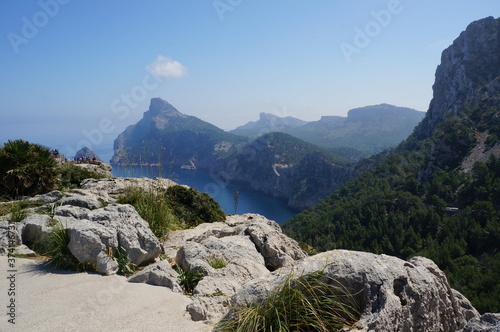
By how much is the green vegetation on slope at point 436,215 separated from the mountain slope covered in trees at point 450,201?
140 millimetres

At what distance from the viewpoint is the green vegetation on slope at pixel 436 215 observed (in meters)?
38.5

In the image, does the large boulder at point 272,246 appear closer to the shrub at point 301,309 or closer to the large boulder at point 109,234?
the large boulder at point 109,234

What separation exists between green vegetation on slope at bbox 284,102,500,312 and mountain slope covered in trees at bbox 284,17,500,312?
5.5 inches

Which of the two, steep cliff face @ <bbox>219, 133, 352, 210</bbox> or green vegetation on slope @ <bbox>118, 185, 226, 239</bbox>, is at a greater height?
green vegetation on slope @ <bbox>118, 185, 226, 239</bbox>

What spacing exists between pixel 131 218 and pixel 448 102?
390 ft

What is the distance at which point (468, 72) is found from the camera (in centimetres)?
9525

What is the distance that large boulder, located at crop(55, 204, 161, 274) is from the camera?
5.30 m

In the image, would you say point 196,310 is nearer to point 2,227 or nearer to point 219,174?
point 2,227

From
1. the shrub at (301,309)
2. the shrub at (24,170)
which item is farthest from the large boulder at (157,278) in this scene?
the shrub at (24,170)

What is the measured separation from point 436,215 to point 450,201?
784 centimetres

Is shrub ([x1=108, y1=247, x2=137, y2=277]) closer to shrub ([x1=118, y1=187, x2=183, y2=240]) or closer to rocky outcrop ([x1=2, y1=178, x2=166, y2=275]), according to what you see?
rocky outcrop ([x1=2, y1=178, x2=166, y2=275])

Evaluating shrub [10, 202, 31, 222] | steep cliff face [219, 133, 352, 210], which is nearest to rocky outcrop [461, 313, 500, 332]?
shrub [10, 202, 31, 222]

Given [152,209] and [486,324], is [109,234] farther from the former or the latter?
[486,324]

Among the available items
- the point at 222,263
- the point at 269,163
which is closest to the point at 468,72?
the point at 269,163
